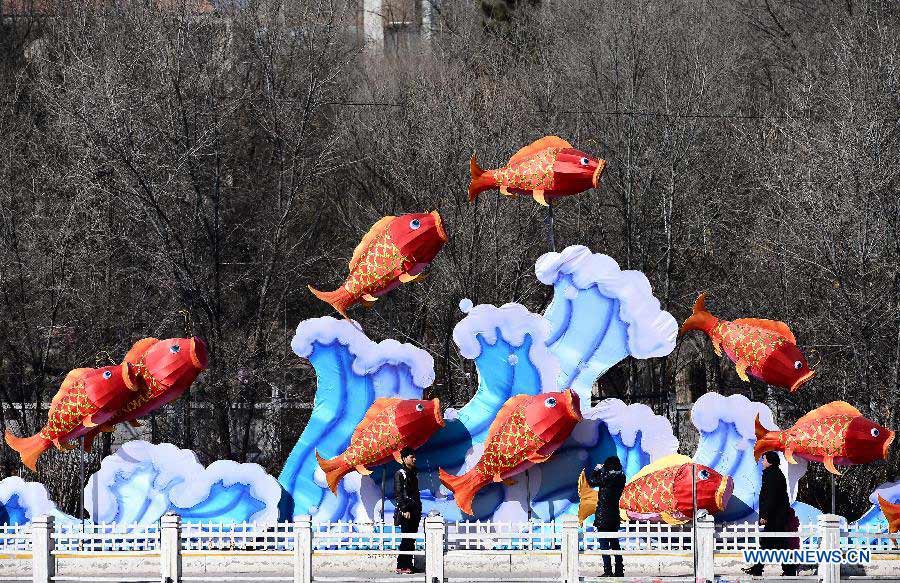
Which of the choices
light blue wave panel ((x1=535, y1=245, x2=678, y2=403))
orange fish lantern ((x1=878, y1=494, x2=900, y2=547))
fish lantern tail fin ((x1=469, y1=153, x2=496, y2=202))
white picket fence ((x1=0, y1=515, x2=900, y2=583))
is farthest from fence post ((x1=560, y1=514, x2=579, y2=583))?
fish lantern tail fin ((x1=469, y1=153, x2=496, y2=202))

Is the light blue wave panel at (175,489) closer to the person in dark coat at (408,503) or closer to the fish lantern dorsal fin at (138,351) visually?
the fish lantern dorsal fin at (138,351)

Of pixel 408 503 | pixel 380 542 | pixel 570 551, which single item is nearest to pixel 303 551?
pixel 380 542

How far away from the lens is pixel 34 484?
1827 centimetres

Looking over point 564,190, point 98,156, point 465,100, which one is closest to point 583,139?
point 465,100

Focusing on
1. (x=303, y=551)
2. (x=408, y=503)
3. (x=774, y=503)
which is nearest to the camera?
(x=303, y=551)

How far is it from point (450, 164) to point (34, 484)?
12.5 meters

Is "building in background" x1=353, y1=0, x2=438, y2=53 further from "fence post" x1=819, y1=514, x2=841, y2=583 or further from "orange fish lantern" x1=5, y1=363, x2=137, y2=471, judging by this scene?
"fence post" x1=819, y1=514, x2=841, y2=583

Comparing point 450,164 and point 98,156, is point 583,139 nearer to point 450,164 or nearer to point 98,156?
point 450,164

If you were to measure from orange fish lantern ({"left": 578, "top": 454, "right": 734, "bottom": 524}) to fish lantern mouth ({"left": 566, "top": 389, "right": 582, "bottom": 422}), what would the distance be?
0.77 meters

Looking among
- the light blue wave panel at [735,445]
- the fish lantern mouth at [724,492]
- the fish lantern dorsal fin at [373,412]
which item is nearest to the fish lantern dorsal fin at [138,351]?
the fish lantern dorsal fin at [373,412]

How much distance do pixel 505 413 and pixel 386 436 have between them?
56.7 inches

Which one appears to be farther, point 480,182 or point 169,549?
point 480,182

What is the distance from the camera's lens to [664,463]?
17.3 meters

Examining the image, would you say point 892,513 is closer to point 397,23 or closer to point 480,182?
point 480,182
